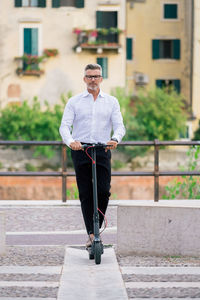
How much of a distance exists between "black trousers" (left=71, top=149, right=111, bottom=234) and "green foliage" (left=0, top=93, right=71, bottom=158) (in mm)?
39777

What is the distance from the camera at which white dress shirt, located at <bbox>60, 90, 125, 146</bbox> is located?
8.57m

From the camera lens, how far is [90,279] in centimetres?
731

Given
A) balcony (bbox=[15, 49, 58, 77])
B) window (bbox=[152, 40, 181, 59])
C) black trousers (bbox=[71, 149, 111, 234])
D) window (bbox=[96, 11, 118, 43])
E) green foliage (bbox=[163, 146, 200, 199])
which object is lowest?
green foliage (bbox=[163, 146, 200, 199])

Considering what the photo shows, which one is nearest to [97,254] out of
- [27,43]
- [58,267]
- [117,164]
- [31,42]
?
[58,267]

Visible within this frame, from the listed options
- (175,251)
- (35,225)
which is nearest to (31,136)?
(35,225)

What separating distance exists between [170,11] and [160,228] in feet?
161

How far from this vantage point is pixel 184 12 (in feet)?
184

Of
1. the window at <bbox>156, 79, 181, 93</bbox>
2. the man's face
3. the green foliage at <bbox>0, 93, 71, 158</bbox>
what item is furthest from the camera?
the window at <bbox>156, 79, 181, 93</bbox>

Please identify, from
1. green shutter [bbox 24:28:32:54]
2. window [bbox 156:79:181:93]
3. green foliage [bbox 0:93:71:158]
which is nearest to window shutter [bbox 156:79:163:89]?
window [bbox 156:79:181:93]

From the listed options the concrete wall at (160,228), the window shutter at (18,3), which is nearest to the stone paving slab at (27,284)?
the concrete wall at (160,228)

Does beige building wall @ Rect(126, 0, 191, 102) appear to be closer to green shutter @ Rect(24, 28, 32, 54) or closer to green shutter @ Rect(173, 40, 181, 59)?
green shutter @ Rect(173, 40, 181, 59)

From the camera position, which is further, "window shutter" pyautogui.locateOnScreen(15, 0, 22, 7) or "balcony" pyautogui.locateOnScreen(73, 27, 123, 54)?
"window shutter" pyautogui.locateOnScreen(15, 0, 22, 7)

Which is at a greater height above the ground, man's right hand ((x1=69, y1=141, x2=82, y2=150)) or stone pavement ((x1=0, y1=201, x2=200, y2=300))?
man's right hand ((x1=69, y1=141, x2=82, y2=150))

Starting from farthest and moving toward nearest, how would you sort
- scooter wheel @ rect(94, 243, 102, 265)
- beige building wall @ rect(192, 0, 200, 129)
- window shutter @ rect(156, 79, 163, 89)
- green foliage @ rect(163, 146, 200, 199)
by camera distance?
window shutter @ rect(156, 79, 163, 89) → beige building wall @ rect(192, 0, 200, 129) → green foliage @ rect(163, 146, 200, 199) → scooter wheel @ rect(94, 243, 102, 265)
